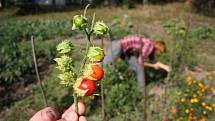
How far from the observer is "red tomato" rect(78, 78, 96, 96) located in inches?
52.4

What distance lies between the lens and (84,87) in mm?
1333

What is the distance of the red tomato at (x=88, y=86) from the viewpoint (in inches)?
52.4

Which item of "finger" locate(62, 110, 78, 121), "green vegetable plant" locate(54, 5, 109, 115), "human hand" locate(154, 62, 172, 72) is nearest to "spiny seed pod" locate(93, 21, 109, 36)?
"green vegetable plant" locate(54, 5, 109, 115)

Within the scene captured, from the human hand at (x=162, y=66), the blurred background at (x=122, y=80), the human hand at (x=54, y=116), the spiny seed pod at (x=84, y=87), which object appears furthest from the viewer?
the human hand at (x=162, y=66)

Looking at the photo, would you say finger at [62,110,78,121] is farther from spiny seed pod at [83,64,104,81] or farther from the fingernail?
spiny seed pod at [83,64,104,81]

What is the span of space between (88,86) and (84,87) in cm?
1

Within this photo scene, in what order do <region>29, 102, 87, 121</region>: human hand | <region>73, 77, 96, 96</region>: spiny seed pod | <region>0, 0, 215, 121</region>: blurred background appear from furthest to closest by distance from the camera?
<region>0, 0, 215, 121</region>: blurred background
<region>29, 102, 87, 121</region>: human hand
<region>73, 77, 96, 96</region>: spiny seed pod

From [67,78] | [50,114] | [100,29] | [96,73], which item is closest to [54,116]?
[50,114]

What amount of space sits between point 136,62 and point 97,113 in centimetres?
120

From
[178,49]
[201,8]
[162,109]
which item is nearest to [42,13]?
[201,8]

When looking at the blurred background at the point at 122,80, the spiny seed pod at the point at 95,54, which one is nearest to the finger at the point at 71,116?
the spiny seed pod at the point at 95,54

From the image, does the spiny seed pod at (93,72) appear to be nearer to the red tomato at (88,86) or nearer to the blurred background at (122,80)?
the red tomato at (88,86)

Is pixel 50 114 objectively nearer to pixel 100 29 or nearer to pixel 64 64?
pixel 64 64

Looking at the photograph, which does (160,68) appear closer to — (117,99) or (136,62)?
(136,62)
